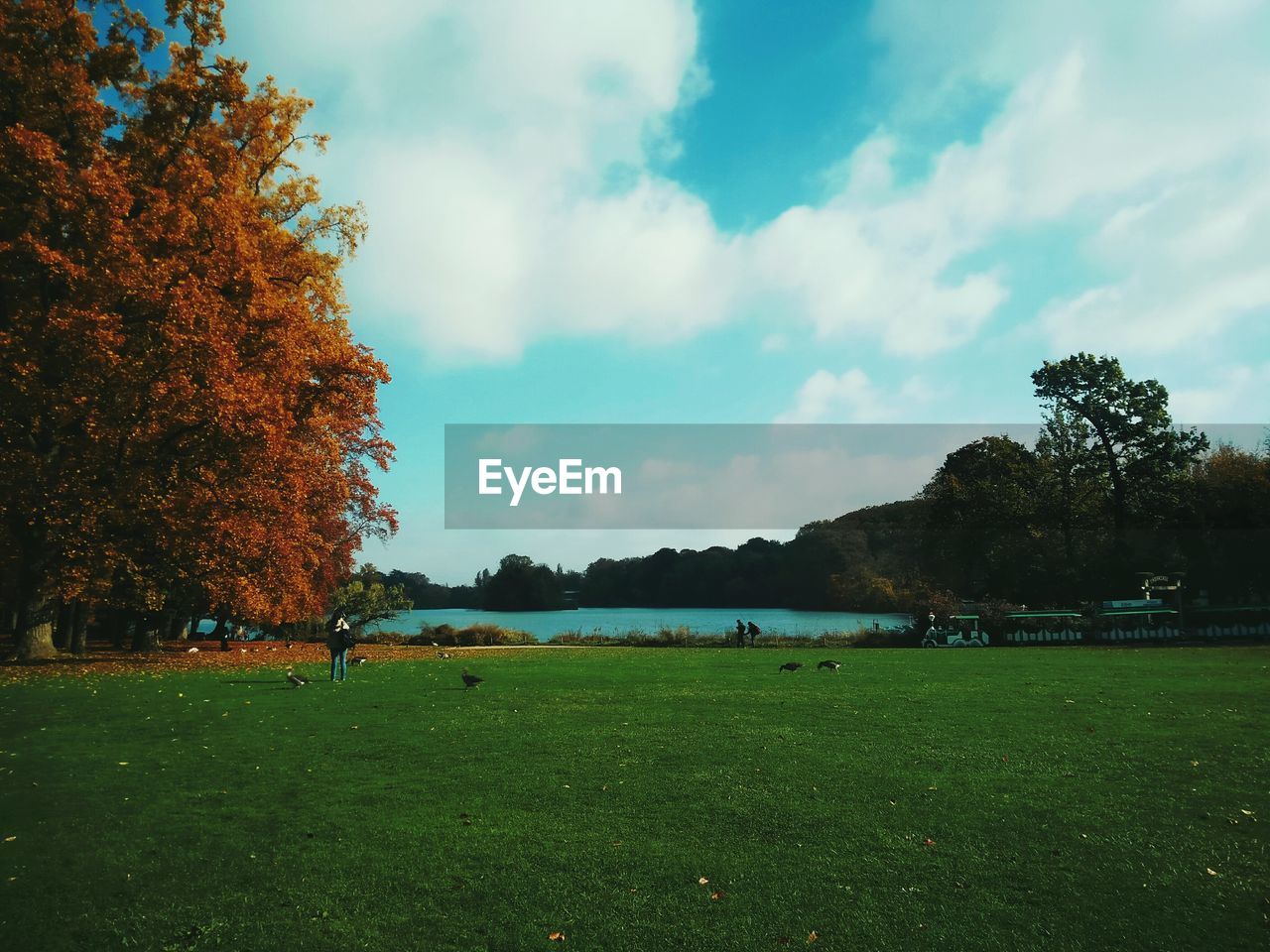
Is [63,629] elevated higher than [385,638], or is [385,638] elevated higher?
[63,629]

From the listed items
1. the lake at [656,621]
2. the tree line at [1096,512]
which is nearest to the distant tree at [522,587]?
the lake at [656,621]

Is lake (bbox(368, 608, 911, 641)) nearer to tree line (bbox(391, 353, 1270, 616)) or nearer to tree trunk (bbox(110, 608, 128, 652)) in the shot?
tree line (bbox(391, 353, 1270, 616))

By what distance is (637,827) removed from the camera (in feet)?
23.4

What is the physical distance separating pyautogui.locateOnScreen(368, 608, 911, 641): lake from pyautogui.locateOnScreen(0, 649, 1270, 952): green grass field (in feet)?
116

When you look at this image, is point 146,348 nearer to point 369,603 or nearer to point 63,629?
point 63,629

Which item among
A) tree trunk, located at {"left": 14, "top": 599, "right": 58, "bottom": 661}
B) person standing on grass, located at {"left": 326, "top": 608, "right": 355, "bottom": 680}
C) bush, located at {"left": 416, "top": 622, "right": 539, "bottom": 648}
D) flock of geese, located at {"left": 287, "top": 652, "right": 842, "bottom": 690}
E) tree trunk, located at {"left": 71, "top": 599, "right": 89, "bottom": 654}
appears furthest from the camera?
bush, located at {"left": 416, "top": 622, "right": 539, "bottom": 648}

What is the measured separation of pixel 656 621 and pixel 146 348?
6493 cm

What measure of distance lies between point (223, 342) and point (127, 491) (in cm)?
510

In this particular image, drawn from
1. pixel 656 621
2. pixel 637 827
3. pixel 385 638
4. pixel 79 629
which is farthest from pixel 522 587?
pixel 637 827

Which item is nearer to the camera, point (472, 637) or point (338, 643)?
point (338, 643)

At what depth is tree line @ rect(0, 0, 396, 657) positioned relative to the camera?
21.7 metres

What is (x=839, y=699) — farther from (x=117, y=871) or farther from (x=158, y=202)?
(x=158, y=202)

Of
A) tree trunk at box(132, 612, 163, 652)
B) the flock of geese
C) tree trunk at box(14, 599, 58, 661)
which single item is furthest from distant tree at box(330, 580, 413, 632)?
tree trunk at box(14, 599, 58, 661)

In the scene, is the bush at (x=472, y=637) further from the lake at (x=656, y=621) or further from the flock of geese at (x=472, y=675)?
the flock of geese at (x=472, y=675)
